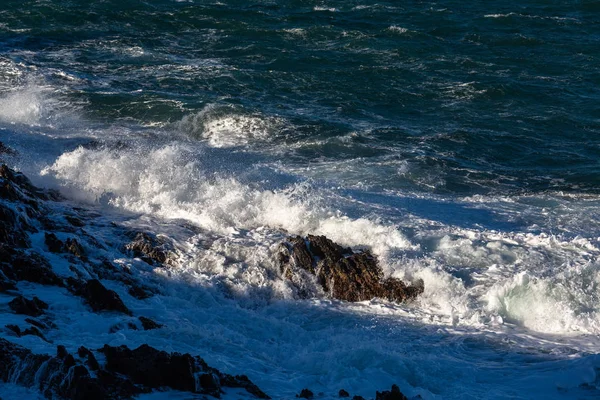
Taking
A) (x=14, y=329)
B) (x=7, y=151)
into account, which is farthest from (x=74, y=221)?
(x=14, y=329)

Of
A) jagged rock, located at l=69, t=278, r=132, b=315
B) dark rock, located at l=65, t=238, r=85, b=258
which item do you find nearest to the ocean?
jagged rock, located at l=69, t=278, r=132, b=315

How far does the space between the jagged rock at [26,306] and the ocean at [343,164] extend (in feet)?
1.75

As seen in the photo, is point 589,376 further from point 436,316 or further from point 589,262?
point 589,262

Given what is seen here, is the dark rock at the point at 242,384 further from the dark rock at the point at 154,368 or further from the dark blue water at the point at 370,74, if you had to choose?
the dark blue water at the point at 370,74

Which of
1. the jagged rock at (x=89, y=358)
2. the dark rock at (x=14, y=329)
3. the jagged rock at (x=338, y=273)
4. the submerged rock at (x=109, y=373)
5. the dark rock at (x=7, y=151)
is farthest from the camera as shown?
the dark rock at (x=7, y=151)

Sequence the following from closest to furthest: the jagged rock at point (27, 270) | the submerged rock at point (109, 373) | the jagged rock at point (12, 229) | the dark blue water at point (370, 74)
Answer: the submerged rock at point (109, 373)
the jagged rock at point (27, 270)
the jagged rock at point (12, 229)
the dark blue water at point (370, 74)

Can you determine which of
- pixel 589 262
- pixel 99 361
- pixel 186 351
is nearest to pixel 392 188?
pixel 589 262

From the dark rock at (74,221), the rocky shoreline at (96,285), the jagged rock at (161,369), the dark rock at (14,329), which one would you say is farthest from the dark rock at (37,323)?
the dark rock at (74,221)

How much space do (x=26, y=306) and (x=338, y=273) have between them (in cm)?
509

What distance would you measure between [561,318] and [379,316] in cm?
281

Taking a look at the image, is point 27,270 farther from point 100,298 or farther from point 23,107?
point 23,107

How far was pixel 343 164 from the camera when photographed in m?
19.7

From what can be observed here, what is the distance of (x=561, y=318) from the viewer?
514 inches

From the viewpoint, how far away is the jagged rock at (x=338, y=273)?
13586 mm
